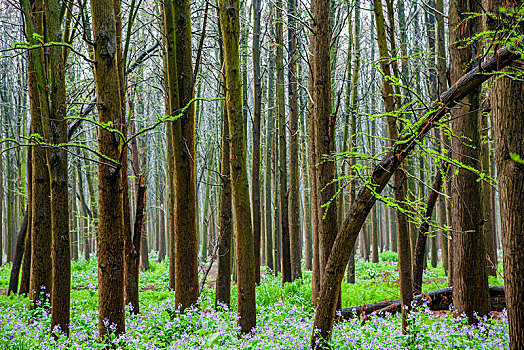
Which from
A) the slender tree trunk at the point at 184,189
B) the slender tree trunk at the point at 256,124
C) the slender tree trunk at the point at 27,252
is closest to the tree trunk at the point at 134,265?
the slender tree trunk at the point at 184,189

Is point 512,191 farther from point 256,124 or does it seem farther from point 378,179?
point 256,124

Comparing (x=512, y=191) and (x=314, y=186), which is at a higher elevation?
(x=314, y=186)

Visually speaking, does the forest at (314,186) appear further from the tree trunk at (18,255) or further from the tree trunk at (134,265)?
the tree trunk at (18,255)

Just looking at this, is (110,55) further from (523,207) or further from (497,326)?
(497,326)

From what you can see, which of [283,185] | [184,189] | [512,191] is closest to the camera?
[512,191]

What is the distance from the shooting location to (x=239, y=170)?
4445 millimetres

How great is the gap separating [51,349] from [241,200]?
2484 millimetres

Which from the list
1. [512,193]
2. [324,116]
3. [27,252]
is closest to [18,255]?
[27,252]

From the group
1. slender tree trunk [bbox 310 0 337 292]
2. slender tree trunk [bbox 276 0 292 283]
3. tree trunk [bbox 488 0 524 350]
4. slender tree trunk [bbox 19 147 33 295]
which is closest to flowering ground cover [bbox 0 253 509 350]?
tree trunk [bbox 488 0 524 350]

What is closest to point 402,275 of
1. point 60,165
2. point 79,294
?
point 60,165

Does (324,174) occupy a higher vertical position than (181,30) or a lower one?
lower

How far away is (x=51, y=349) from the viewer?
401 cm

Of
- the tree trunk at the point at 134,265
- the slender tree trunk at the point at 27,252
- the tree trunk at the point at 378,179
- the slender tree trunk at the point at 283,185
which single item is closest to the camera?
the tree trunk at the point at 378,179

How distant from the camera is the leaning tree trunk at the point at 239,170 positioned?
14.3ft
